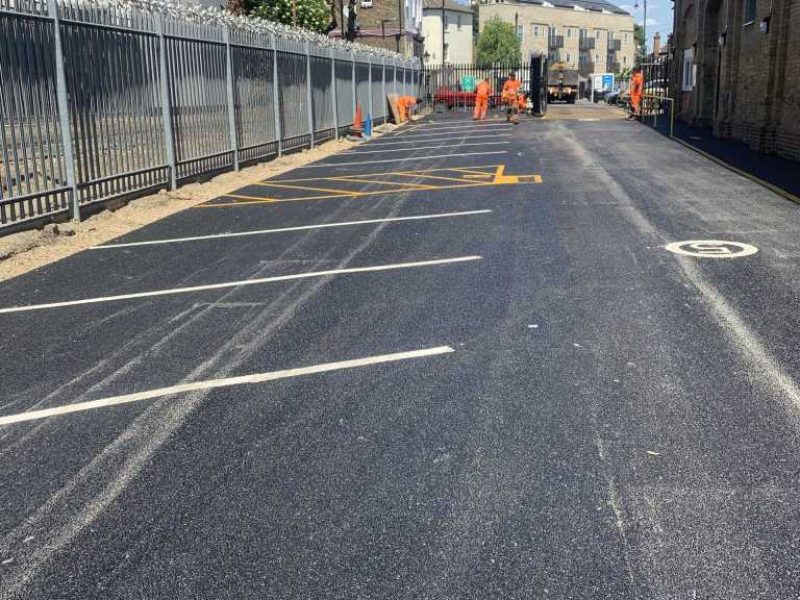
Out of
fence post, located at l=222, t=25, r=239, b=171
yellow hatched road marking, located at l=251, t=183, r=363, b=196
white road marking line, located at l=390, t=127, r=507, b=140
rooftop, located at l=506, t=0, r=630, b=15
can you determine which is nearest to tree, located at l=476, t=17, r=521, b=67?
rooftop, located at l=506, t=0, r=630, b=15

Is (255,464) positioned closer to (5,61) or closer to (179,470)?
(179,470)

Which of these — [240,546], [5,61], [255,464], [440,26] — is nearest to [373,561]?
[240,546]

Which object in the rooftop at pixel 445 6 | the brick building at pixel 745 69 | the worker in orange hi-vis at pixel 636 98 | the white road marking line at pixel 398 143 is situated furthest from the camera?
the rooftop at pixel 445 6

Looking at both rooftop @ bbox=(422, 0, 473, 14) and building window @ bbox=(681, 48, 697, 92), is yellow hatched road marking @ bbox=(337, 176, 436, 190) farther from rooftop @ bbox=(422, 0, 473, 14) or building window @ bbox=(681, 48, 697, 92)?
rooftop @ bbox=(422, 0, 473, 14)

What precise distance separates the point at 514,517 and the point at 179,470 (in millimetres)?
1696

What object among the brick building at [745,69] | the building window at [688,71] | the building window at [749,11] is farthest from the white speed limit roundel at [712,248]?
the building window at [688,71]

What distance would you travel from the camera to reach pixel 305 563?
3.38 m

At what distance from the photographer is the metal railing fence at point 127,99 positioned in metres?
10.4

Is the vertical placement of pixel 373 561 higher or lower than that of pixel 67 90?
lower

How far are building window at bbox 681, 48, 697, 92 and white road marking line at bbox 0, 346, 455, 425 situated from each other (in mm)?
29609

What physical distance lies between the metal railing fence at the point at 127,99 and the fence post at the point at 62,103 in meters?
0.01

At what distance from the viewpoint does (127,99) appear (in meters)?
13.1

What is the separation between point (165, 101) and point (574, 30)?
103224mm

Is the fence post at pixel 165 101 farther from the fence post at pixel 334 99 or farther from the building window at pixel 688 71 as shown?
the building window at pixel 688 71
